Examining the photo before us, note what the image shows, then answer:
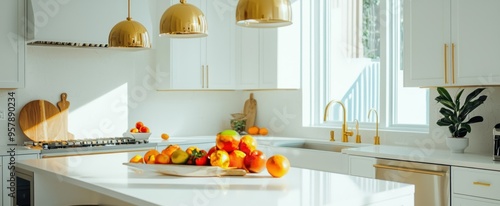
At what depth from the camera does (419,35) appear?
12.6 feet

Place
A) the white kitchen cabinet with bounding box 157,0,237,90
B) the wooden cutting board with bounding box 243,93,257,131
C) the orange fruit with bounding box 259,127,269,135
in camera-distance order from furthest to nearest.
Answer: the wooden cutting board with bounding box 243,93,257,131, the orange fruit with bounding box 259,127,269,135, the white kitchen cabinet with bounding box 157,0,237,90

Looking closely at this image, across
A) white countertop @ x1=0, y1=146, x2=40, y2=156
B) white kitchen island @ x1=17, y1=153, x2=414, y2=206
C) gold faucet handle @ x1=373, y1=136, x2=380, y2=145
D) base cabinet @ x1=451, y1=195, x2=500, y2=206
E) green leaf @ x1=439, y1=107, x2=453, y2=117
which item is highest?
green leaf @ x1=439, y1=107, x2=453, y2=117

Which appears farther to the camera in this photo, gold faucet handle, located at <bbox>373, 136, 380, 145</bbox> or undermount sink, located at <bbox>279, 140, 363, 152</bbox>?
undermount sink, located at <bbox>279, 140, 363, 152</bbox>

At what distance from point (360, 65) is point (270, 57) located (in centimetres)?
90

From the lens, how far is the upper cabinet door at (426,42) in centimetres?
367

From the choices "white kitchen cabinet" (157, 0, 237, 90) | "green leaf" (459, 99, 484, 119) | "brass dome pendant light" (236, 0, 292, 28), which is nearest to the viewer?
"brass dome pendant light" (236, 0, 292, 28)

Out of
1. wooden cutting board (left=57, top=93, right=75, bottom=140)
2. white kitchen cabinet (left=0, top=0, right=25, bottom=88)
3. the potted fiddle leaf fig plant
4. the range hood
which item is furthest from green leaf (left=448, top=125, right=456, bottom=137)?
white kitchen cabinet (left=0, top=0, right=25, bottom=88)

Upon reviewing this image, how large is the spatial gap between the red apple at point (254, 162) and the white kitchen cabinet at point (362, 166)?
5.23 ft

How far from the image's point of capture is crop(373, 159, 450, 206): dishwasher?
11.1 ft

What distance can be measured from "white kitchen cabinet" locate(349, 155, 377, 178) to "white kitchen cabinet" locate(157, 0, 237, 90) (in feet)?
6.37

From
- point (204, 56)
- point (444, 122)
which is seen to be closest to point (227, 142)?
point (444, 122)

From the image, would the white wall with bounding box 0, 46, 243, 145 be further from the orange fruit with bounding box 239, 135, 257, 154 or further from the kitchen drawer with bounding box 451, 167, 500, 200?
the kitchen drawer with bounding box 451, 167, 500, 200

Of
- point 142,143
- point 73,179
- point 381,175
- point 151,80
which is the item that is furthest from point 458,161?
point 151,80

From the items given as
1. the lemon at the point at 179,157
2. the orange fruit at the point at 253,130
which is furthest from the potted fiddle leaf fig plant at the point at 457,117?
the orange fruit at the point at 253,130
